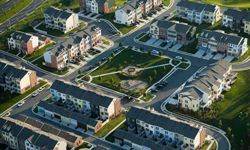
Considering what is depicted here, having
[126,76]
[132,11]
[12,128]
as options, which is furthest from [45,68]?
[132,11]

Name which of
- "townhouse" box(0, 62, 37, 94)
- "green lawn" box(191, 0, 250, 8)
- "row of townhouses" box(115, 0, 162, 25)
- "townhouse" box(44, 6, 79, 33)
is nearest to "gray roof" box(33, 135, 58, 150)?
"townhouse" box(0, 62, 37, 94)

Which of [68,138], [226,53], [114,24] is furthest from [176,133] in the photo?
[114,24]

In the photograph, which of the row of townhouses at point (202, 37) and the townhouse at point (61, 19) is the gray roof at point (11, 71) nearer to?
the townhouse at point (61, 19)

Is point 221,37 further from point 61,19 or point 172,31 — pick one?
point 61,19

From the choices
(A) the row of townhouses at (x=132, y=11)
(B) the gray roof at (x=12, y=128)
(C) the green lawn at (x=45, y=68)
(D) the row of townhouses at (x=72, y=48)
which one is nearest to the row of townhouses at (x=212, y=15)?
(A) the row of townhouses at (x=132, y=11)

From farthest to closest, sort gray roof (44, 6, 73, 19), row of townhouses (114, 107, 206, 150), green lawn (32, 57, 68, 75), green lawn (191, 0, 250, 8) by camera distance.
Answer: green lawn (191, 0, 250, 8) → gray roof (44, 6, 73, 19) → green lawn (32, 57, 68, 75) → row of townhouses (114, 107, 206, 150)

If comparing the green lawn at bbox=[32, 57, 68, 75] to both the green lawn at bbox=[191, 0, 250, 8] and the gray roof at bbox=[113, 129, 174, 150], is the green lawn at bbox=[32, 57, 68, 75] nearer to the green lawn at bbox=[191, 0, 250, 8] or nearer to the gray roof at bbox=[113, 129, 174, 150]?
the gray roof at bbox=[113, 129, 174, 150]

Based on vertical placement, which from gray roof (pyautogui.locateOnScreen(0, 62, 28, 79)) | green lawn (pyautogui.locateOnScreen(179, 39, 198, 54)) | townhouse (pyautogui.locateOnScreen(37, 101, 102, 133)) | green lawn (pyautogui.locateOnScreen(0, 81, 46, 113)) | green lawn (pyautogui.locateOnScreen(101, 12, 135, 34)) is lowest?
green lawn (pyautogui.locateOnScreen(0, 81, 46, 113))

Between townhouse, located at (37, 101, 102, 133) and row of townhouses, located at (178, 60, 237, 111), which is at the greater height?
row of townhouses, located at (178, 60, 237, 111)
